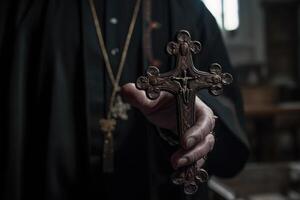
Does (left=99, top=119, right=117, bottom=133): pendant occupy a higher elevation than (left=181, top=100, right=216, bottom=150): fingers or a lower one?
lower

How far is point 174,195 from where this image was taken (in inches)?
23.4

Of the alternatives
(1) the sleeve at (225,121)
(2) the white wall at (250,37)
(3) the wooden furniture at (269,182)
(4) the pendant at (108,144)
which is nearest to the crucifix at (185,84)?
(1) the sleeve at (225,121)

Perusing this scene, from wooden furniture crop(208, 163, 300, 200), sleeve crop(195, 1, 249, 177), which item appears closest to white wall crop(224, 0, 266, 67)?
wooden furniture crop(208, 163, 300, 200)

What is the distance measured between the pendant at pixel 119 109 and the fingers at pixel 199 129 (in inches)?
8.7

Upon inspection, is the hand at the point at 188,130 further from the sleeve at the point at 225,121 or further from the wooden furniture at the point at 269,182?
the wooden furniture at the point at 269,182

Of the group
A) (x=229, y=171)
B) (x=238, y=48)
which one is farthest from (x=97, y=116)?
(x=238, y=48)

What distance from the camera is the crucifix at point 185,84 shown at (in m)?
→ 0.41

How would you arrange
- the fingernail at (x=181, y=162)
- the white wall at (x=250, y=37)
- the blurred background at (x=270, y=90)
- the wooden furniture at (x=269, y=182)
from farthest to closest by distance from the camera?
the white wall at (x=250, y=37) → the blurred background at (x=270, y=90) → the wooden furniture at (x=269, y=182) → the fingernail at (x=181, y=162)

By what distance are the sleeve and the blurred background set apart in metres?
0.63

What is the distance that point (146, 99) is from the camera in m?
0.48

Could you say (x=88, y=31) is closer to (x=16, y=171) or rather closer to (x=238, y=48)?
(x=16, y=171)

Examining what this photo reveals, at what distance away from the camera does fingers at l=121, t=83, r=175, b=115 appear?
452 millimetres

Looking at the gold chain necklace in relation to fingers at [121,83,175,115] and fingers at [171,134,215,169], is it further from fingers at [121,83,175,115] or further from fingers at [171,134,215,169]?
fingers at [171,134,215,169]

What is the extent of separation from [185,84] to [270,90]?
2698 mm
